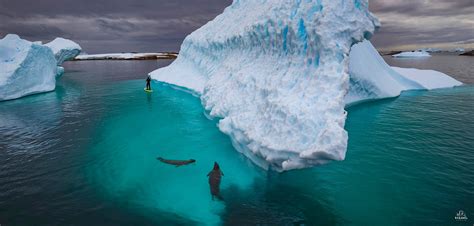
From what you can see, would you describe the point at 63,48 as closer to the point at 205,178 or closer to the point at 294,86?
the point at 205,178

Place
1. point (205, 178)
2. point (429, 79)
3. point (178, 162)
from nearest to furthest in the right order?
point (205, 178), point (178, 162), point (429, 79)

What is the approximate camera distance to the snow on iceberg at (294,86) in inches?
264

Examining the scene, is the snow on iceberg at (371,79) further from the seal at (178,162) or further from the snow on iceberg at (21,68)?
the snow on iceberg at (21,68)

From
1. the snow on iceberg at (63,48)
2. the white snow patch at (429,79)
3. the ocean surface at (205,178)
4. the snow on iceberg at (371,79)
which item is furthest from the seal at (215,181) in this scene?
the snow on iceberg at (63,48)

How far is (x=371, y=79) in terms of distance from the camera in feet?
64.3

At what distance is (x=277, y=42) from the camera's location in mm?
10695

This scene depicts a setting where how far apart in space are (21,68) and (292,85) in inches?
997

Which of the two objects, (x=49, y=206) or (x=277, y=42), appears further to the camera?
(x=277, y=42)

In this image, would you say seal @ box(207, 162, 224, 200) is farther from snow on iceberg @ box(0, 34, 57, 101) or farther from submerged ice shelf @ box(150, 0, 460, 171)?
snow on iceberg @ box(0, 34, 57, 101)

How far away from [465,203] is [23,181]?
12.6 meters

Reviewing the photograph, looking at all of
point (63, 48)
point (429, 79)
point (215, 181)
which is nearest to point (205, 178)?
point (215, 181)

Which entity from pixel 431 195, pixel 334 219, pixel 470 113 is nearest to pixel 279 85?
pixel 334 219

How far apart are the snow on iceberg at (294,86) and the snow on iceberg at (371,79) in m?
9.24

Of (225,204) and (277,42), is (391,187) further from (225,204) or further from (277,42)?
(277,42)
